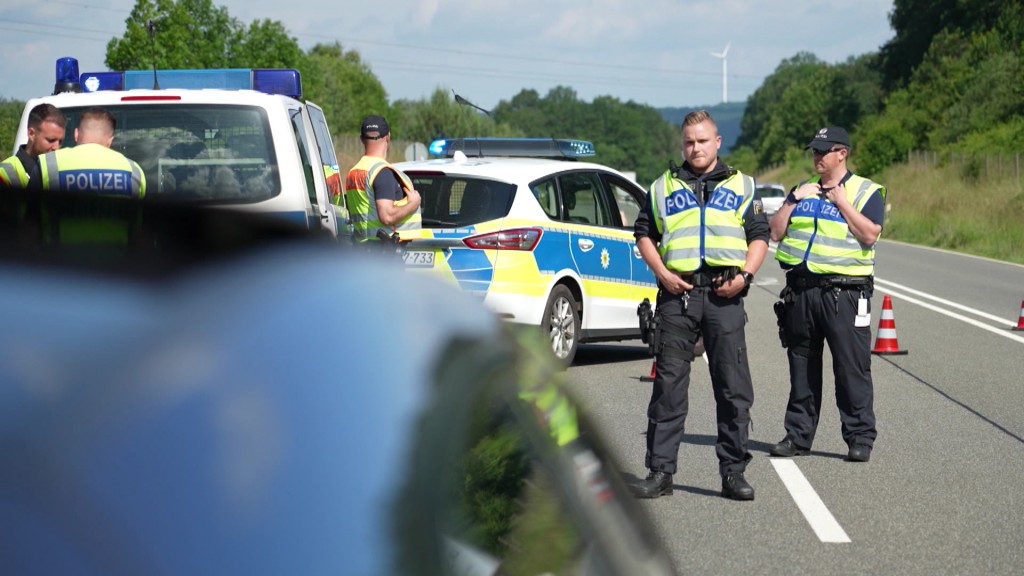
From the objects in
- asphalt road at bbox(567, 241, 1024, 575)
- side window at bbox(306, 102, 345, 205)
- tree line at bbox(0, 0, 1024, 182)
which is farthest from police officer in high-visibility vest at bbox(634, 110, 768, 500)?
tree line at bbox(0, 0, 1024, 182)

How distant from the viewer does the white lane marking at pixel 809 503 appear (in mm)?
5879

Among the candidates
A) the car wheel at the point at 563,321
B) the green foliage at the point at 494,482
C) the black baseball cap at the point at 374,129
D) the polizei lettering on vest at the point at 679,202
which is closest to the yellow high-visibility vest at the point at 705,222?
the polizei lettering on vest at the point at 679,202

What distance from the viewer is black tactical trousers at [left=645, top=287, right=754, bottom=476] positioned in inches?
255

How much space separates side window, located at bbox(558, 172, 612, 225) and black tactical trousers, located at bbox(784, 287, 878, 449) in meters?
3.64

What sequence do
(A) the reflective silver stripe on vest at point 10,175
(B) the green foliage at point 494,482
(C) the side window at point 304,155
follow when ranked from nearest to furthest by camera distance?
(B) the green foliage at point 494,482
(A) the reflective silver stripe on vest at point 10,175
(C) the side window at point 304,155

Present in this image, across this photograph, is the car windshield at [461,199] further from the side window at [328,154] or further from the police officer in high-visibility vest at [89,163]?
the police officer in high-visibility vest at [89,163]

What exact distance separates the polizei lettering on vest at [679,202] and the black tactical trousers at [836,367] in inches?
58.3

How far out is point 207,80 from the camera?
10398 mm

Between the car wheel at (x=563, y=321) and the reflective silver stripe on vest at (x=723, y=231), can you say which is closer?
the reflective silver stripe on vest at (x=723, y=231)

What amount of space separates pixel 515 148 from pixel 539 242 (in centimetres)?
278

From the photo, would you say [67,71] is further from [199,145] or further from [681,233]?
[681,233]

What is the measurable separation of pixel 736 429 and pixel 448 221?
15.1ft

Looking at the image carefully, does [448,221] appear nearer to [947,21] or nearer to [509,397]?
[509,397]

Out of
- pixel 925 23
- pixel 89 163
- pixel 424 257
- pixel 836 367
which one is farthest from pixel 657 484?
pixel 925 23
